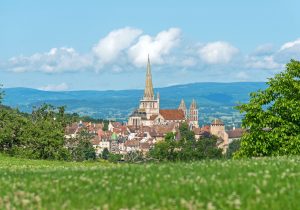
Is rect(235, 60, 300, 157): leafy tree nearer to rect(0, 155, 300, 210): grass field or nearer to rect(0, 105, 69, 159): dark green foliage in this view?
rect(0, 155, 300, 210): grass field

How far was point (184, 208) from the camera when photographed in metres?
12.1

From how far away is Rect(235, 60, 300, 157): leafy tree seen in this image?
4800 centimetres

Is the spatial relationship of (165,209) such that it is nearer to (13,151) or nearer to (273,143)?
(273,143)

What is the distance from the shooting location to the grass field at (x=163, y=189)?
41.2 feet

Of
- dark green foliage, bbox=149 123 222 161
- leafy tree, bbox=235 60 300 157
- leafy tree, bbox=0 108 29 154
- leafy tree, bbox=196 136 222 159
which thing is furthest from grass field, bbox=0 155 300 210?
leafy tree, bbox=196 136 222 159

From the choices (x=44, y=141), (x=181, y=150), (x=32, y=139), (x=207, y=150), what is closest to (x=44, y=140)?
(x=44, y=141)

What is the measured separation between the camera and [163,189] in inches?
552

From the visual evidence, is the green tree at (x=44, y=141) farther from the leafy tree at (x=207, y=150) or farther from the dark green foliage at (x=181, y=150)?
the leafy tree at (x=207, y=150)

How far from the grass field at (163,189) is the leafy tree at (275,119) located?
30863mm

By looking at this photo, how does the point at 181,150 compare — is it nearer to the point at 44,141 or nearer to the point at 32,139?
the point at 44,141

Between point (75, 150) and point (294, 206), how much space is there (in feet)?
317

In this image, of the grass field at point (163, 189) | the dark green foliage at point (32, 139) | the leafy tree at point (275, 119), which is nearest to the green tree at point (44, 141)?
the dark green foliage at point (32, 139)

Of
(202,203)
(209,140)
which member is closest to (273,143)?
(202,203)

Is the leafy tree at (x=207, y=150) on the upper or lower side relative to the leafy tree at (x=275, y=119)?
lower
